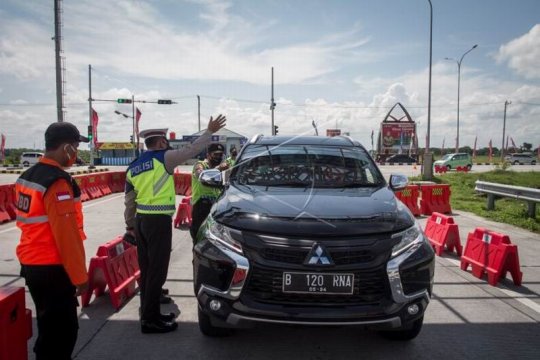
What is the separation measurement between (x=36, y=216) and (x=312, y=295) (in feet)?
6.19

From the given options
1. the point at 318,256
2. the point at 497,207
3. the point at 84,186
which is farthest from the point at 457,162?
the point at 318,256

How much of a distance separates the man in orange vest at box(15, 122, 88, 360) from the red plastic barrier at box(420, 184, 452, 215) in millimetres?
10283

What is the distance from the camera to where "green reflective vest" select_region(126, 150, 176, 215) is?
394 centimetres

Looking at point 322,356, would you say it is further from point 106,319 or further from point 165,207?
point 106,319

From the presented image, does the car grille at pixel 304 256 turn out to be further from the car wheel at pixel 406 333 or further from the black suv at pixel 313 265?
the car wheel at pixel 406 333

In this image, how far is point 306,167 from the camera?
4.52 m

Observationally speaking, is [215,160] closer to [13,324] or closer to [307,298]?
[307,298]

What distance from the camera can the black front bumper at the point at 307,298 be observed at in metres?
3.04

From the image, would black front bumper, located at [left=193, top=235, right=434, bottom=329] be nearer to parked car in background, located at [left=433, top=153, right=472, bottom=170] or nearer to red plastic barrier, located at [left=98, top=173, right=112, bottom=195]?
red plastic barrier, located at [left=98, top=173, right=112, bottom=195]

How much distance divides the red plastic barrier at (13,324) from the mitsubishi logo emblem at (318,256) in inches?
74.7

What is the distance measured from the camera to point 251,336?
3891 millimetres

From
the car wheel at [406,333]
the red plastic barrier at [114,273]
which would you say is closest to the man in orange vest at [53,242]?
the red plastic barrier at [114,273]

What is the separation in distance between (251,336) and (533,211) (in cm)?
957

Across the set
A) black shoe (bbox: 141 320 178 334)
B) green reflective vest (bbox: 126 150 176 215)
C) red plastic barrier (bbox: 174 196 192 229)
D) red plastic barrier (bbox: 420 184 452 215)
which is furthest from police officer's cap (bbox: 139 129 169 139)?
red plastic barrier (bbox: 420 184 452 215)
